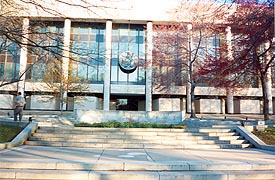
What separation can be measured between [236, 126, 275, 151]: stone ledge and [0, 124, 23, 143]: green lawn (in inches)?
410

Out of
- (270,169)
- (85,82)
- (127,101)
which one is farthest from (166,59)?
(270,169)

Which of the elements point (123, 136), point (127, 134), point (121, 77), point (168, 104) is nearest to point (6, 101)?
point (121, 77)

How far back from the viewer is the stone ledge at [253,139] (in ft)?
31.6

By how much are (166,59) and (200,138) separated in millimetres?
16983

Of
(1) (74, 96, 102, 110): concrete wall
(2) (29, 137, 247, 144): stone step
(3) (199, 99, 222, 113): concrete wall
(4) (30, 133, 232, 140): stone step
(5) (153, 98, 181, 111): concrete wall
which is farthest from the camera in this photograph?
(3) (199, 99, 222, 113): concrete wall

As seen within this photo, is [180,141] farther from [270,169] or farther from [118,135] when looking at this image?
[270,169]

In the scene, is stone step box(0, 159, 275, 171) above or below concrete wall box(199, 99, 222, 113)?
below

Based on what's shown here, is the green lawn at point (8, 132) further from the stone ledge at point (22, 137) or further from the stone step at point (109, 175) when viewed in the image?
the stone step at point (109, 175)

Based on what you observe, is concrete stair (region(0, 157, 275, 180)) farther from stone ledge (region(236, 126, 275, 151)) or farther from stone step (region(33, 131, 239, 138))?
stone step (region(33, 131, 239, 138))

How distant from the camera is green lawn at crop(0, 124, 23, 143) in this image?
396 inches

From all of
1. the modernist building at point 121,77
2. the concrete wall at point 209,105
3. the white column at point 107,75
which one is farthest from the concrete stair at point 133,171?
the concrete wall at point 209,105

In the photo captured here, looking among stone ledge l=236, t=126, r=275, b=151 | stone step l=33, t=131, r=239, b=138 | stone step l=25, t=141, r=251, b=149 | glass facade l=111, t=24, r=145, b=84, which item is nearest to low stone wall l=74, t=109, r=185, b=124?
stone step l=33, t=131, r=239, b=138

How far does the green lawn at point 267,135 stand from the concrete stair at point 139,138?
86 cm

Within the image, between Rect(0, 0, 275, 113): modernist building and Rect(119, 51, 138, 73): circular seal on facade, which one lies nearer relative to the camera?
Rect(0, 0, 275, 113): modernist building
